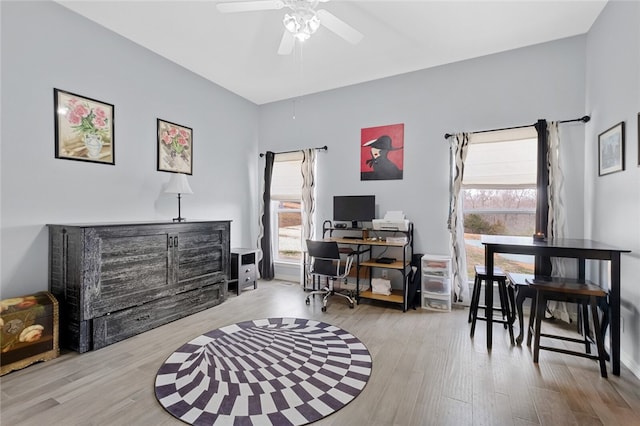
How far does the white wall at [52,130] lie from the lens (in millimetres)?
2408

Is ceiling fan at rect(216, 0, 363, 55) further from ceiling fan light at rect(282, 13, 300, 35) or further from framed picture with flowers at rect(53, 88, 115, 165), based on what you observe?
framed picture with flowers at rect(53, 88, 115, 165)

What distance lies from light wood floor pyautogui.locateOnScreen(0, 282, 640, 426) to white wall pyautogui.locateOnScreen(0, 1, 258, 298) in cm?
106

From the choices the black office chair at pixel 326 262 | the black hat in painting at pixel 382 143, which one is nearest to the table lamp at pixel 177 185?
the black office chair at pixel 326 262

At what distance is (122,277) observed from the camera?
8.79 ft

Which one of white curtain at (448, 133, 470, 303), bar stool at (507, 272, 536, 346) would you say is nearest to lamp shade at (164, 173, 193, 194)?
white curtain at (448, 133, 470, 303)

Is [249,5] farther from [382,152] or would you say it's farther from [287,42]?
[382,152]

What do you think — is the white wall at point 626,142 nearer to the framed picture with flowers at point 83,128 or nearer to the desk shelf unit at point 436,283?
the desk shelf unit at point 436,283

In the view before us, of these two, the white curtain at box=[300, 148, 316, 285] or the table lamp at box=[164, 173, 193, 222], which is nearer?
the table lamp at box=[164, 173, 193, 222]

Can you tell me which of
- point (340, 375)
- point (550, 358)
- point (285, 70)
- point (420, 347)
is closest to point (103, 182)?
point (285, 70)

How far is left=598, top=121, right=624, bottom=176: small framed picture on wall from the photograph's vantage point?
230 centimetres

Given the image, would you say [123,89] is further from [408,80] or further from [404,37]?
[408,80]

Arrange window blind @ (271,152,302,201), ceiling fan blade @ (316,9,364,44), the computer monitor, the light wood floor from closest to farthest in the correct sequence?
the light wood floor
ceiling fan blade @ (316,9,364,44)
the computer monitor
window blind @ (271,152,302,201)

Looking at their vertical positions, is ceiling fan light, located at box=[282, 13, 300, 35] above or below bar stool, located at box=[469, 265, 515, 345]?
above

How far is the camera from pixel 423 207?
150 inches
